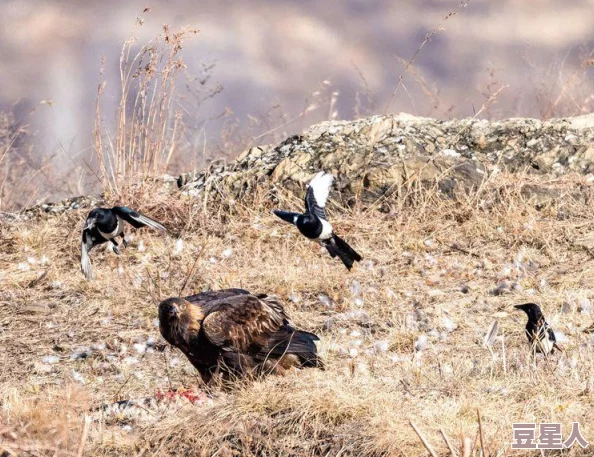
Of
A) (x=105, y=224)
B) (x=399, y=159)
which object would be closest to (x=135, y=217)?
(x=105, y=224)

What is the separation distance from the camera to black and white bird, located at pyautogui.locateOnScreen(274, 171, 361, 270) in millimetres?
5773

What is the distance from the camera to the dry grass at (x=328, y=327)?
13.5 ft

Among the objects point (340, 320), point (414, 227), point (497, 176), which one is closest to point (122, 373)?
point (340, 320)

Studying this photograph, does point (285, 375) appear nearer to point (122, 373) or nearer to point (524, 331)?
point (122, 373)

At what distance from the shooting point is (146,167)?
830 centimetres

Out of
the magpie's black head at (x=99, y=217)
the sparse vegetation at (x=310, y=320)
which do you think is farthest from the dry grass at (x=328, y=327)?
the magpie's black head at (x=99, y=217)

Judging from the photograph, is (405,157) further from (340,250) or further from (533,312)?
(533,312)

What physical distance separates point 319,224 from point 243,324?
1.06 meters

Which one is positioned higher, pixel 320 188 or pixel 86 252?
pixel 320 188

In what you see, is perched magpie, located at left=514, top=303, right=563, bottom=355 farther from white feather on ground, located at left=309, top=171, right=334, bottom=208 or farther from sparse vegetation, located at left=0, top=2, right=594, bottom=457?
white feather on ground, located at left=309, top=171, right=334, bottom=208

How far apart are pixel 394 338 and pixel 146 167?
10.7 ft

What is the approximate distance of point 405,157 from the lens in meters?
8.52

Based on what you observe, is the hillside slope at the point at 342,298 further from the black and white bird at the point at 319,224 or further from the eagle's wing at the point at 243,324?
the black and white bird at the point at 319,224

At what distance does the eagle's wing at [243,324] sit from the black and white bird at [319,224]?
2.18 feet
